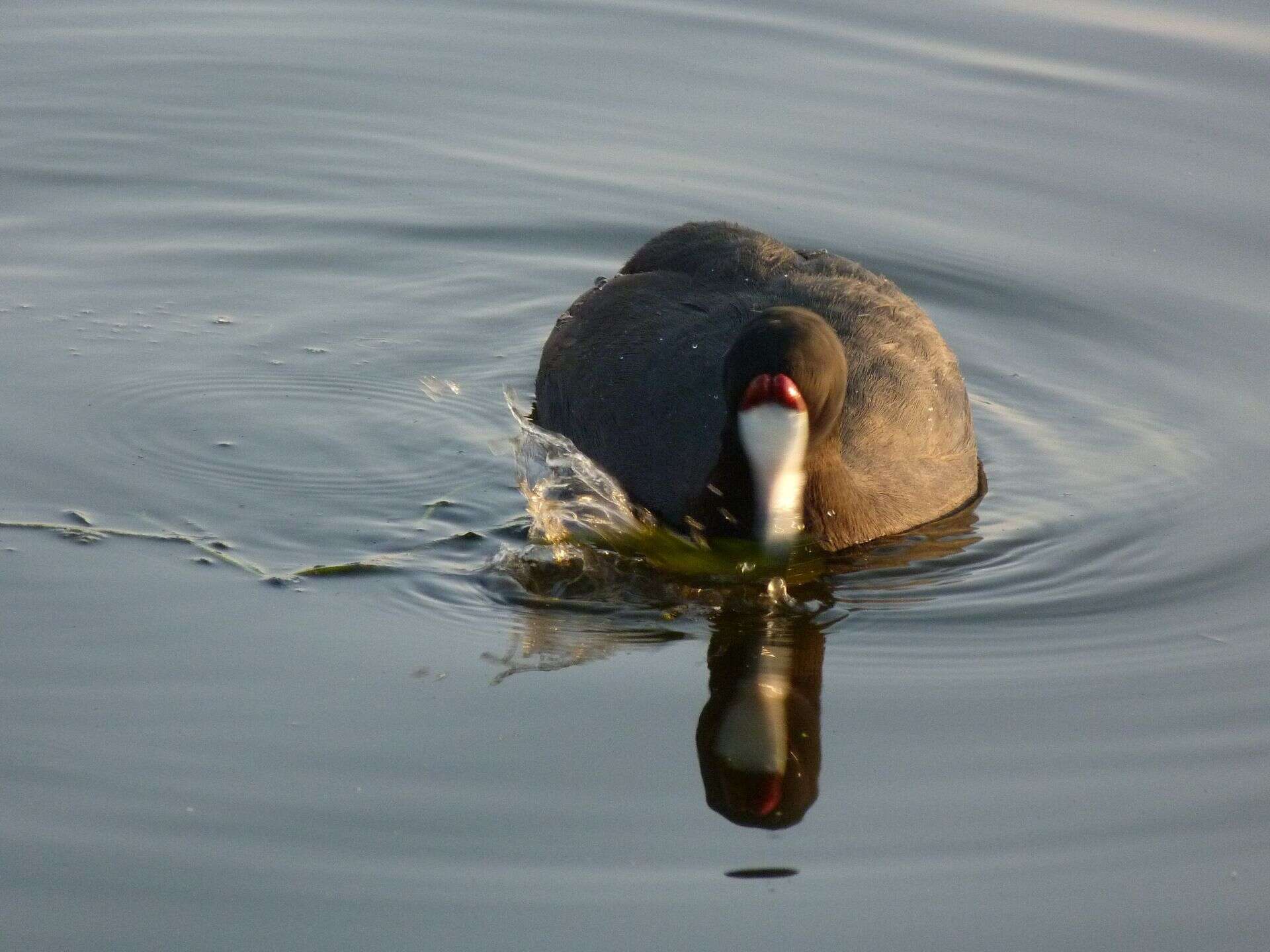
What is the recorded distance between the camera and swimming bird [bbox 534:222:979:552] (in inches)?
207

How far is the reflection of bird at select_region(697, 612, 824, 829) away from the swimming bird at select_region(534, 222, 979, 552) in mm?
432

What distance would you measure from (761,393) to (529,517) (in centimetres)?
89

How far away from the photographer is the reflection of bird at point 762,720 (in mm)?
4266

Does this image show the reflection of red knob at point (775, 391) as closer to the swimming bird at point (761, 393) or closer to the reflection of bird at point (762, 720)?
the swimming bird at point (761, 393)

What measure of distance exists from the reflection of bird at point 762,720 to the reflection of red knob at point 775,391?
22.6 inches

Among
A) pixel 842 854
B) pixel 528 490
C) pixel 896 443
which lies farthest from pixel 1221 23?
pixel 842 854

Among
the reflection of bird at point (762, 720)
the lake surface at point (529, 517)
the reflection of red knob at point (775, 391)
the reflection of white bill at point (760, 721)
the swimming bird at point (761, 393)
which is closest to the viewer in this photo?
the lake surface at point (529, 517)

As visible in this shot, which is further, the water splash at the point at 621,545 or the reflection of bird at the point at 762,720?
the water splash at the point at 621,545

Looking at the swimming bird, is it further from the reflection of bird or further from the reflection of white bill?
the reflection of white bill

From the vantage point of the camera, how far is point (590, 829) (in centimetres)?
404

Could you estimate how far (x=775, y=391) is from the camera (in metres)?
5.12

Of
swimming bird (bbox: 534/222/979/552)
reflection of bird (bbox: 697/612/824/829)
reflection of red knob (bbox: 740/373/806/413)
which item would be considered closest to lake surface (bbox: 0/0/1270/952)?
reflection of bird (bbox: 697/612/824/829)

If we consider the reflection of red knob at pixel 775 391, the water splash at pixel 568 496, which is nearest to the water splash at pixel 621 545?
the water splash at pixel 568 496

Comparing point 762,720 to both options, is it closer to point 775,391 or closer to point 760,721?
point 760,721
